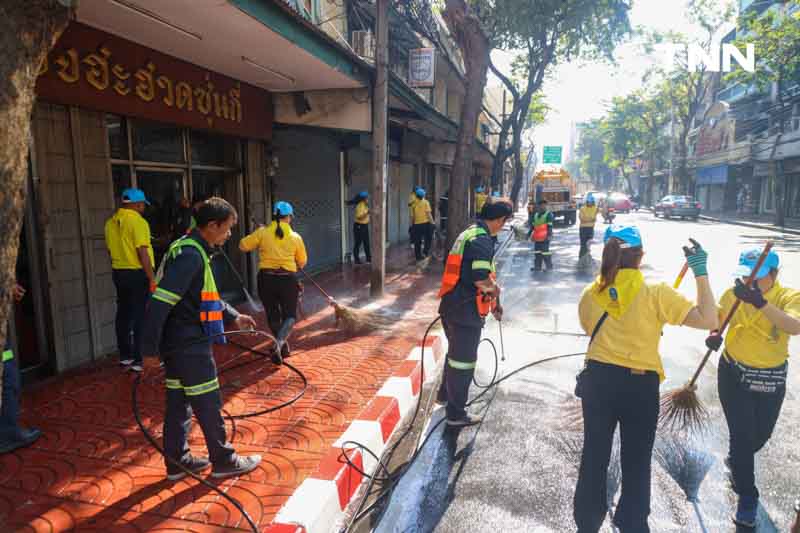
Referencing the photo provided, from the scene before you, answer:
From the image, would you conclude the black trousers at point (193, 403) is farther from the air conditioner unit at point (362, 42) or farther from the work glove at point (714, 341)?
the air conditioner unit at point (362, 42)

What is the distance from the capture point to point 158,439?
13.2 feet

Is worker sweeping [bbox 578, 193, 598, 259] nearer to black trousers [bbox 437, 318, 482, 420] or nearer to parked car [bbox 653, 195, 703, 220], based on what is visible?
black trousers [bbox 437, 318, 482, 420]

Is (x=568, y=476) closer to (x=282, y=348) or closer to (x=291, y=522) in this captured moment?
(x=291, y=522)

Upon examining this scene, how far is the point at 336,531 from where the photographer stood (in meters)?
3.12

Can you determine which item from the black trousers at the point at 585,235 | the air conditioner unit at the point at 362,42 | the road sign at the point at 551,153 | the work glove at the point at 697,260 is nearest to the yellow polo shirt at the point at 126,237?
the work glove at the point at 697,260

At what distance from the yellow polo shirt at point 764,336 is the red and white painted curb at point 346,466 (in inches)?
99.2

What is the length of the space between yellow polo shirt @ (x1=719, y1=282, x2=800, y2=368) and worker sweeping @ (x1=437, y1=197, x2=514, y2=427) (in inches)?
63.4

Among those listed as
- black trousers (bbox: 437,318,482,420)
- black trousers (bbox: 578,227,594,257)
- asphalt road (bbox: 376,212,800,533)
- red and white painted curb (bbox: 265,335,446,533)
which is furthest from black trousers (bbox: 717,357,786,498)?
black trousers (bbox: 578,227,594,257)

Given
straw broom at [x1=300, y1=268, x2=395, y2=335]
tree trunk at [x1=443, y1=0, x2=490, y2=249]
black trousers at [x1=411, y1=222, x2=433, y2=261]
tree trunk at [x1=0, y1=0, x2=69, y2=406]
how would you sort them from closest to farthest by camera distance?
tree trunk at [x1=0, y1=0, x2=69, y2=406]
straw broom at [x1=300, y1=268, x2=395, y2=335]
tree trunk at [x1=443, y1=0, x2=490, y2=249]
black trousers at [x1=411, y1=222, x2=433, y2=261]

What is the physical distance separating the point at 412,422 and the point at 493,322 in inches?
143

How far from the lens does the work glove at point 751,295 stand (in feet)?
9.22

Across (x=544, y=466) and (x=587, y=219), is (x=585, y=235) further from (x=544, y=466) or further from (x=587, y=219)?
(x=544, y=466)

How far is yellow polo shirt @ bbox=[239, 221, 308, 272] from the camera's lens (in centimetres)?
561

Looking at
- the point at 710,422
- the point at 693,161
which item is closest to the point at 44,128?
the point at 710,422
